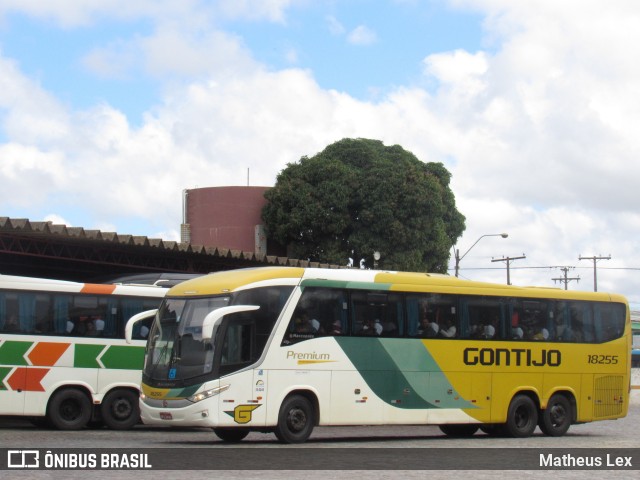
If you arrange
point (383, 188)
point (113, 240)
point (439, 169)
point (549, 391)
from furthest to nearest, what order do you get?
point (439, 169), point (383, 188), point (113, 240), point (549, 391)

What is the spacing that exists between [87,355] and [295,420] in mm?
5566

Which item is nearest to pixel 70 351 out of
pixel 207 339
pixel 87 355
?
pixel 87 355

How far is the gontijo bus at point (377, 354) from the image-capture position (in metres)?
19.5

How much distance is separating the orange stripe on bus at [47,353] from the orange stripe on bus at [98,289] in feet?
4.02

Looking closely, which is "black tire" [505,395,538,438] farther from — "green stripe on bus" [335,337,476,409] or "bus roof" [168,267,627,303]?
"bus roof" [168,267,627,303]

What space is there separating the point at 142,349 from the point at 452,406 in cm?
683

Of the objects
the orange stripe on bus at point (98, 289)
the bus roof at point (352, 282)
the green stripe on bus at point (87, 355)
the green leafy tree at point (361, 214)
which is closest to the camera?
the bus roof at point (352, 282)

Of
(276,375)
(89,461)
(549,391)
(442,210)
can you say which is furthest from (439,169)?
(89,461)

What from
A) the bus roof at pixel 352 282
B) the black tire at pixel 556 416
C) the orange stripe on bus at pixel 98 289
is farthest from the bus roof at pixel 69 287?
the black tire at pixel 556 416

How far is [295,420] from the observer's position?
20203 mm

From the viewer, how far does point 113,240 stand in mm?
30875

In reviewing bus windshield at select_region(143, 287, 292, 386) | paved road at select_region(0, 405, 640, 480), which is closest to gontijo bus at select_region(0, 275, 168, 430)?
paved road at select_region(0, 405, 640, 480)

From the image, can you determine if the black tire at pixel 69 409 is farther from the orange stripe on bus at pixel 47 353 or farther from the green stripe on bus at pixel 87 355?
the orange stripe on bus at pixel 47 353

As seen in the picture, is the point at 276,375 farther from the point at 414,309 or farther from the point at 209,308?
the point at 414,309
